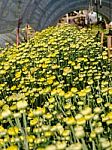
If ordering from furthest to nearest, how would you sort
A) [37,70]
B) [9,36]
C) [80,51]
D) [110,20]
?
[110,20] → [9,36] → [80,51] → [37,70]

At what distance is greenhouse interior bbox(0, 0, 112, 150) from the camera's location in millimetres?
2076

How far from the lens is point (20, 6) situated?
1195 cm

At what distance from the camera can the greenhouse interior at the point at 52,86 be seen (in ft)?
6.81

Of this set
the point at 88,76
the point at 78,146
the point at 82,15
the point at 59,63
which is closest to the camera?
the point at 78,146

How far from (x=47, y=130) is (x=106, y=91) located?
87 cm

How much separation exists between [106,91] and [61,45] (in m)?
2.59

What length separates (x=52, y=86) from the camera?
3.46 metres

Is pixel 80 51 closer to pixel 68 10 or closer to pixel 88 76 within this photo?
pixel 88 76

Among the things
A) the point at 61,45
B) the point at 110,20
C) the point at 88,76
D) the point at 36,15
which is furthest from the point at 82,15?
the point at 88,76

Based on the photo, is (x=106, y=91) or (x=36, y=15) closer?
(x=106, y=91)

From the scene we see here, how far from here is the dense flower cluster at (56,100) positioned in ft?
6.67

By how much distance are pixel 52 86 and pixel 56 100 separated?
1.97 feet

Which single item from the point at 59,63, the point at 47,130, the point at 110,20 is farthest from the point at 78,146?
the point at 110,20

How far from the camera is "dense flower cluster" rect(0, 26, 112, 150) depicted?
2033 millimetres
